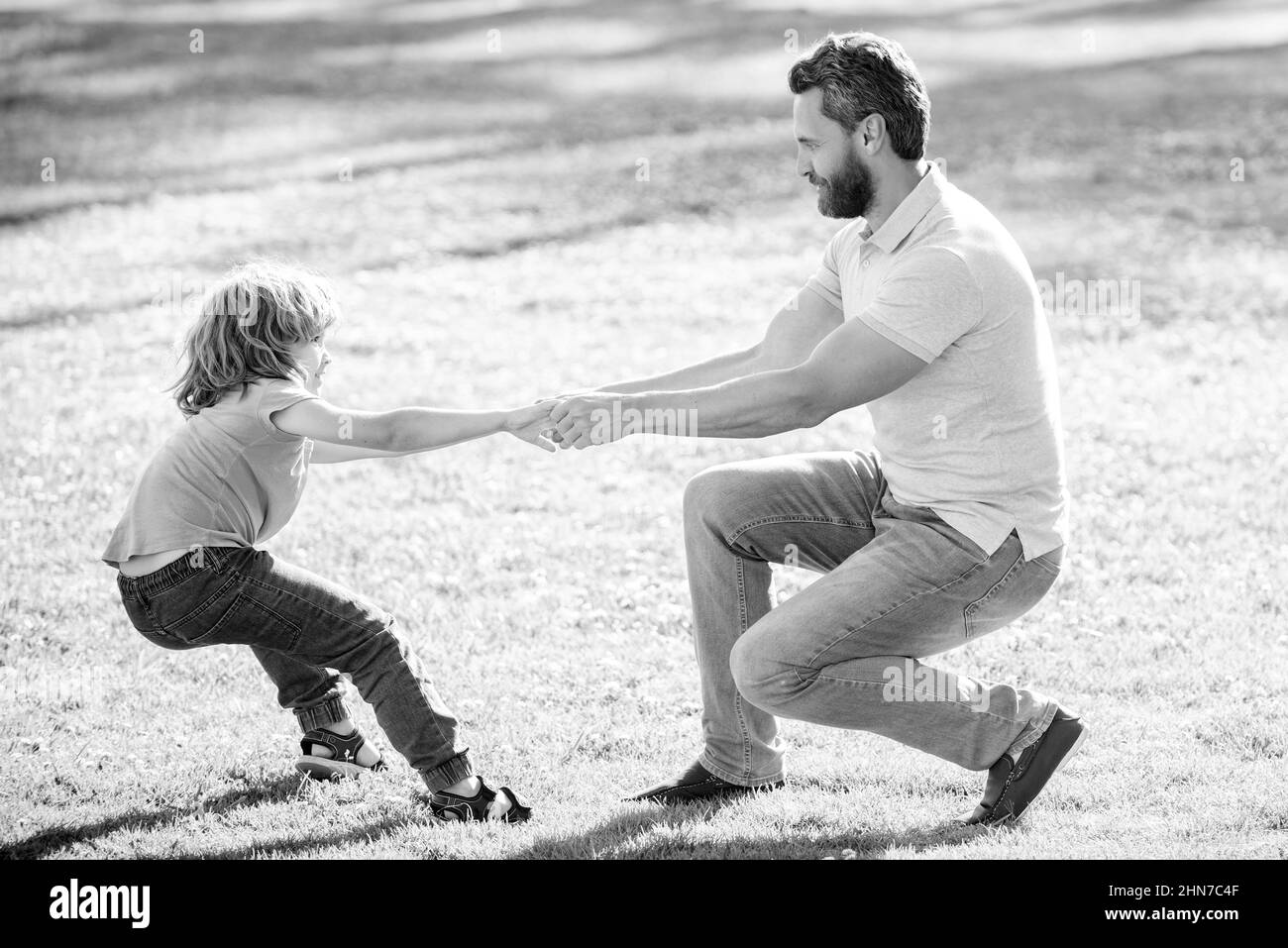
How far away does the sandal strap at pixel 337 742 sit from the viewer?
192 inches

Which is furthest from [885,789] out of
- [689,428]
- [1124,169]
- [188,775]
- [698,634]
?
[1124,169]

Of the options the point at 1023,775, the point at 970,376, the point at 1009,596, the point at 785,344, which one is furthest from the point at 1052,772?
the point at 785,344

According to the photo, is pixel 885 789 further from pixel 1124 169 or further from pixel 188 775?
pixel 1124 169

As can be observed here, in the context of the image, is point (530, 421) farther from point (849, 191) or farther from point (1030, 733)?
point (1030, 733)

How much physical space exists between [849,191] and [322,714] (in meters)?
2.40

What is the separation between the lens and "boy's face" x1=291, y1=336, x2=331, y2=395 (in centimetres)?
457

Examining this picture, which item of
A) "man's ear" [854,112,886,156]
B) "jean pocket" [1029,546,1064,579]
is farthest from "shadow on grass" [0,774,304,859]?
"man's ear" [854,112,886,156]

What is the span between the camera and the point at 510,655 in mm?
5895

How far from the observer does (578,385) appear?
10492 millimetres

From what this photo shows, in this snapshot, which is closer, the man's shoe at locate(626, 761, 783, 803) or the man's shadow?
the man's shadow

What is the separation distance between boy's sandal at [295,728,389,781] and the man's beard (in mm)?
2313

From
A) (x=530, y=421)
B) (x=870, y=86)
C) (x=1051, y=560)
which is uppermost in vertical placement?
(x=870, y=86)

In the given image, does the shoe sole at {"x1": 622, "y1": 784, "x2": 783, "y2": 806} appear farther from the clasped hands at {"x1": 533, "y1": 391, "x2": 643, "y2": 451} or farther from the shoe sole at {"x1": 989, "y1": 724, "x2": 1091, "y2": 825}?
the clasped hands at {"x1": 533, "y1": 391, "x2": 643, "y2": 451}

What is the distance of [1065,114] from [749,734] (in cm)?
1855
